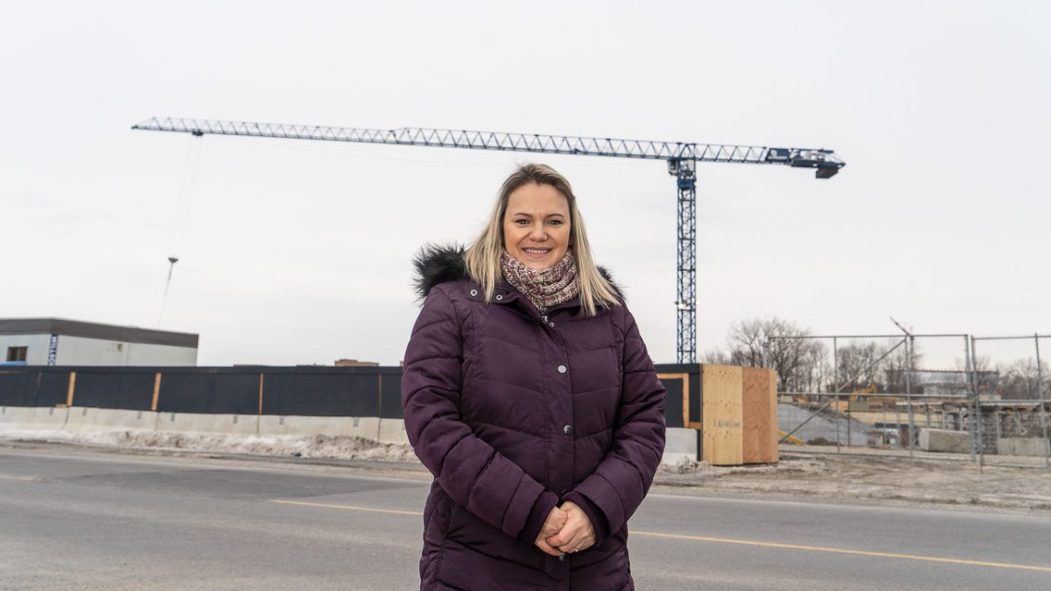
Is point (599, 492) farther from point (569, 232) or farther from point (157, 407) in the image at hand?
point (157, 407)

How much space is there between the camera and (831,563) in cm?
718

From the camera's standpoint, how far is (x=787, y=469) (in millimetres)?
17422

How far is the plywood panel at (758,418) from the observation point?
1819cm

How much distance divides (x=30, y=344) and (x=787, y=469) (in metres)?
58.4

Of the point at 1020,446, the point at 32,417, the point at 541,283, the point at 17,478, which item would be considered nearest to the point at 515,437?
the point at 541,283

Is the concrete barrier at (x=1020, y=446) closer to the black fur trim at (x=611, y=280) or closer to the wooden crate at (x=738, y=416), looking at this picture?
the wooden crate at (x=738, y=416)

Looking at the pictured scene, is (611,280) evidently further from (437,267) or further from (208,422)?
(208,422)

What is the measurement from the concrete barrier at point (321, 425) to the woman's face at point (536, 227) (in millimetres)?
19096

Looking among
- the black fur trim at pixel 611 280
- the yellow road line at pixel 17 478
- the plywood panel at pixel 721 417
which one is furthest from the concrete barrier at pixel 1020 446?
the black fur trim at pixel 611 280

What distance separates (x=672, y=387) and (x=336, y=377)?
9424mm

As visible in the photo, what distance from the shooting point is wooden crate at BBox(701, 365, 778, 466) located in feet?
57.3

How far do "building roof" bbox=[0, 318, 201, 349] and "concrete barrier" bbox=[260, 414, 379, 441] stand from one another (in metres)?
44.4

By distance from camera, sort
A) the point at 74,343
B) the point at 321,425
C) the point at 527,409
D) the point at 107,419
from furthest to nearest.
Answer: the point at 74,343 < the point at 107,419 < the point at 321,425 < the point at 527,409

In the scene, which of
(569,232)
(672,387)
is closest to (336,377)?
(672,387)
